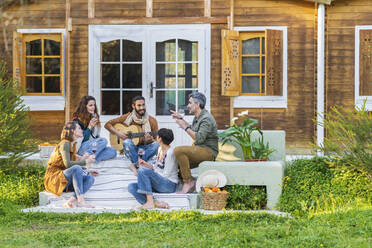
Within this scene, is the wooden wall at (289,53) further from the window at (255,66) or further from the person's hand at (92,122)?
the person's hand at (92,122)

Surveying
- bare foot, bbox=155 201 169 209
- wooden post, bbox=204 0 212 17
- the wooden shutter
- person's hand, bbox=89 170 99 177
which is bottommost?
bare foot, bbox=155 201 169 209

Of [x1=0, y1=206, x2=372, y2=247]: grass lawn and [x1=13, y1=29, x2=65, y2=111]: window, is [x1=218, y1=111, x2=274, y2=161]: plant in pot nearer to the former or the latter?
[x1=0, y1=206, x2=372, y2=247]: grass lawn

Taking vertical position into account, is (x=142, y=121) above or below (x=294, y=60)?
below

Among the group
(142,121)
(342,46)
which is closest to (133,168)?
(142,121)

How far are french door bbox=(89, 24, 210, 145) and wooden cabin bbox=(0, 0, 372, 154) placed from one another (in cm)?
2

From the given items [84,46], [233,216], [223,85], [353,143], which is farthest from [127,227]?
[84,46]

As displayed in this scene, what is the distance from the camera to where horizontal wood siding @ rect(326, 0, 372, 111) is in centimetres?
1096

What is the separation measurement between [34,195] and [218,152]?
2.54 meters

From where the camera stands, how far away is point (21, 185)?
8148 millimetres

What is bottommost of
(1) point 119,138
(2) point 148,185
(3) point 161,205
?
(3) point 161,205

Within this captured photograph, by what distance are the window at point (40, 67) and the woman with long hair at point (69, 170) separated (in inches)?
152

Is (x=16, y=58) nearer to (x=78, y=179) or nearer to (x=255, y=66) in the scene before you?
(x=255, y=66)

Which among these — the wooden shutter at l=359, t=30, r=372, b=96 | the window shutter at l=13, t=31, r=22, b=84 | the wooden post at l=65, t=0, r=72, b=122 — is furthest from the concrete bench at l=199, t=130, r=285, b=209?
the window shutter at l=13, t=31, r=22, b=84

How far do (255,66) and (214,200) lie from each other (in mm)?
4318
